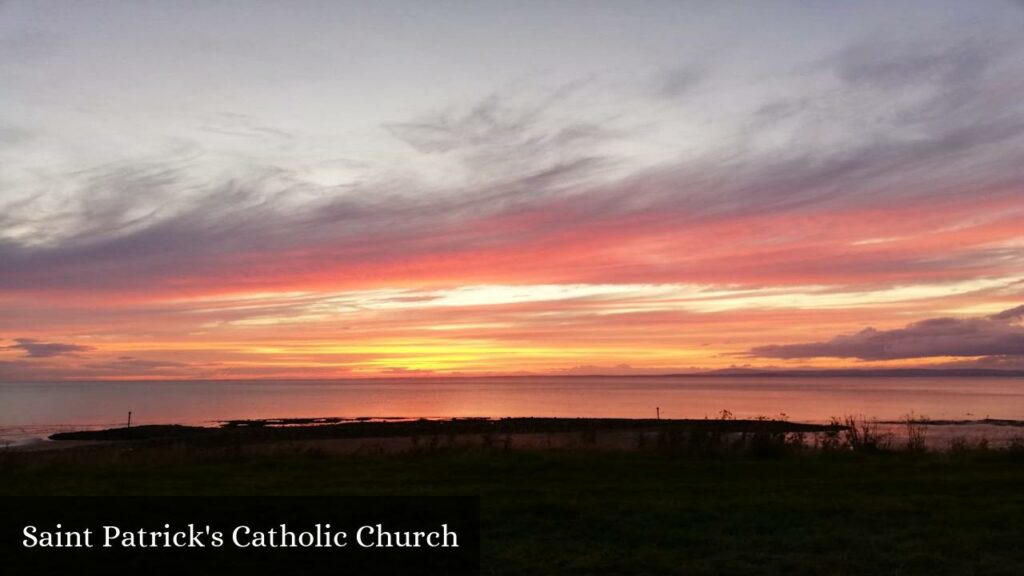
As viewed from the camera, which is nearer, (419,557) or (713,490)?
(419,557)

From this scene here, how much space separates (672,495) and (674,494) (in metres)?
0.14

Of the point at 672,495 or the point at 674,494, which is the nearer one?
the point at 672,495

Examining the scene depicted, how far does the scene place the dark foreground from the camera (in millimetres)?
9078

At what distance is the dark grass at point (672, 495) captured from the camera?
356 inches

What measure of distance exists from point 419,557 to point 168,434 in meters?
53.6

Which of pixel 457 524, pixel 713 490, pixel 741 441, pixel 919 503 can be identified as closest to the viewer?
pixel 457 524

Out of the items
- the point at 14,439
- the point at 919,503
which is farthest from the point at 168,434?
the point at 919,503

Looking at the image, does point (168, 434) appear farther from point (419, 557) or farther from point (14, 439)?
point (419, 557)

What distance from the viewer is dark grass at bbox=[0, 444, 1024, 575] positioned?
29.7 ft

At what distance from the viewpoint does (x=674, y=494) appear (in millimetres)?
13477

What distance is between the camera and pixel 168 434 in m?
56.8

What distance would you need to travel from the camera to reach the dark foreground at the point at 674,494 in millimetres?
9078

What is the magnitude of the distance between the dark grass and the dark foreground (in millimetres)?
36

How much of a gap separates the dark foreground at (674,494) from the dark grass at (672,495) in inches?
1.4
